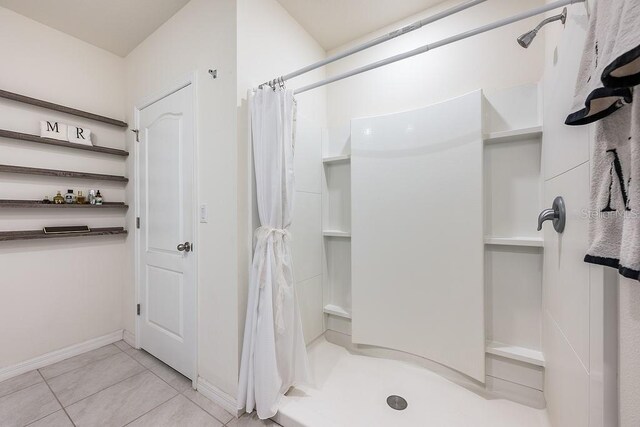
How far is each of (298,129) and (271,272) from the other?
41.1 inches

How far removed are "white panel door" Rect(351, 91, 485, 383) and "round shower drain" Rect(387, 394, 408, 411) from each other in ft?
1.06

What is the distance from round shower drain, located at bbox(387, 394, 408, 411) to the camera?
1.42 metres

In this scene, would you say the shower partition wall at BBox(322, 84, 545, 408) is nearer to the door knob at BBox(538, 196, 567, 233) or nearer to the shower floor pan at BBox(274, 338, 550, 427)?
the shower floor pan at BBox(274, 338, 550, 427)

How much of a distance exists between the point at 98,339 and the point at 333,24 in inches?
132

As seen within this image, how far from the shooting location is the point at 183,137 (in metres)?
1.80

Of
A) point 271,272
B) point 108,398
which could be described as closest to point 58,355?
point 108,398

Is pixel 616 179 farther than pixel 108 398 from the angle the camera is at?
No

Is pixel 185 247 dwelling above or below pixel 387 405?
above

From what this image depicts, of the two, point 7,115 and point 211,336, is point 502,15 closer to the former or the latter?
point 211,336

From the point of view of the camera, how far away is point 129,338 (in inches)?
89.4

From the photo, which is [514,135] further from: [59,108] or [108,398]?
[59,108]

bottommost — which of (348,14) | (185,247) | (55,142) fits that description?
(185,247)

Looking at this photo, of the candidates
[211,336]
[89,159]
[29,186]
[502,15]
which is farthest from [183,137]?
[502,15]

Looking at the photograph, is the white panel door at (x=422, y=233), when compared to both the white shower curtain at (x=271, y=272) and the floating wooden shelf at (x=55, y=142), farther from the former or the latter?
the floating wooden shelf at (x=55, y=142)
